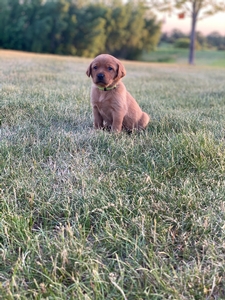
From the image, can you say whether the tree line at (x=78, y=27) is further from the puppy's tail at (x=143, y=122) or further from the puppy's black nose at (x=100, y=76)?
the puppy's black nose at (x=100, y=76)

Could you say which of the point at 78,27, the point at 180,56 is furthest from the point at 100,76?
the point at 78,27

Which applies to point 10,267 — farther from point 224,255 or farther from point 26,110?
point 26,110

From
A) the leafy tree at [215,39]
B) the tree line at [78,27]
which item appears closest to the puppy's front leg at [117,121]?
the tree line at [78,27]

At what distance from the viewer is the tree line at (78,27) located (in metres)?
28.2

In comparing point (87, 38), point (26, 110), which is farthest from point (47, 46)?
point (26, 110)

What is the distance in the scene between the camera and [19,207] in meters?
1.44

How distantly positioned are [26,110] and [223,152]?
1.93 meters

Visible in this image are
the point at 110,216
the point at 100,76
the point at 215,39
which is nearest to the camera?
the point at 110,216

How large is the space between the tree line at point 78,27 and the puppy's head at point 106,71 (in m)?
25.4

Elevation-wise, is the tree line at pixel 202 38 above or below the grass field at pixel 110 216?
above

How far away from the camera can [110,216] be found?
136cm

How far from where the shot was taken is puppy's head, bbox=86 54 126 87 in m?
2.48

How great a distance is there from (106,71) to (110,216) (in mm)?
1491

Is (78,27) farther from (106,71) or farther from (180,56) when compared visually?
(106,71)
